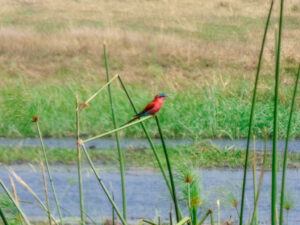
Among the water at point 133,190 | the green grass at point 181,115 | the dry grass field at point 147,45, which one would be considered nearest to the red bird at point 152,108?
the water at point 133,190

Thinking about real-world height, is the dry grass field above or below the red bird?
below

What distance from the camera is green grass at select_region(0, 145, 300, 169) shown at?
4898 millimetres

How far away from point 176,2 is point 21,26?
3.18 metres

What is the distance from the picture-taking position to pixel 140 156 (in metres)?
5.11

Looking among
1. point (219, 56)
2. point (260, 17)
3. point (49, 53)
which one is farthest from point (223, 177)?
point (260, 17)

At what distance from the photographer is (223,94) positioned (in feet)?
21.6

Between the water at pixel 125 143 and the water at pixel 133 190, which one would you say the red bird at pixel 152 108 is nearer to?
the water at pixel 133 190

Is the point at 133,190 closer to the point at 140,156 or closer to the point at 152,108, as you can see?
the point at 140,156

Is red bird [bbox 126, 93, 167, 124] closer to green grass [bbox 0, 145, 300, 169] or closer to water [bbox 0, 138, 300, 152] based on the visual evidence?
green grass [bbox 0, 145, 300, 169]

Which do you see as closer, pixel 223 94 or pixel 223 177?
pixel 223 177

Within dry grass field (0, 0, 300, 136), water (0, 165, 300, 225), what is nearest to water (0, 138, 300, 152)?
dry grass field (0, 0, 300, 136)

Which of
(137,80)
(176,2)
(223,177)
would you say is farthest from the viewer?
(176,2)

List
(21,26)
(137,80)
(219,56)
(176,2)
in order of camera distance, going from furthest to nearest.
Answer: (176,2)
(21,26)
(219,56)
(137,80)

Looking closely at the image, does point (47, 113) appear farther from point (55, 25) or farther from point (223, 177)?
point (55, 25)
